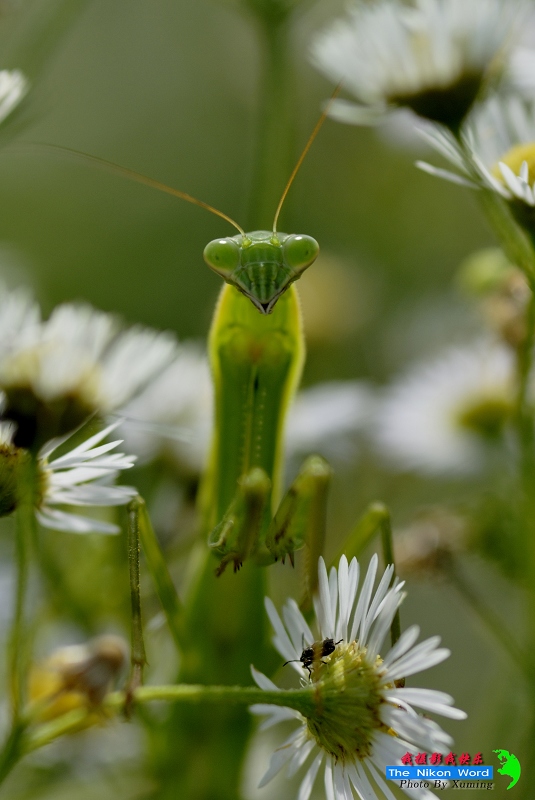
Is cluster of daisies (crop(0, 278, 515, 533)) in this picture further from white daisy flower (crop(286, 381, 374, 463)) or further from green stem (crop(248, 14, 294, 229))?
green stem (crop(248, 14, 294, 229))

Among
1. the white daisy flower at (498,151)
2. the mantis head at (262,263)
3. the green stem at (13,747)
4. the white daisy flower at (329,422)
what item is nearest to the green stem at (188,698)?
the green stem at (13,747)

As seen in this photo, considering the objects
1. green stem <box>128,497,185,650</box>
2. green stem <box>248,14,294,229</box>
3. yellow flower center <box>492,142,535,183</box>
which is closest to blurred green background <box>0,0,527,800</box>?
green stem <box>248,14,294,229</box>

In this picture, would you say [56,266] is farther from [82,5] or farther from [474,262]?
[474,262]

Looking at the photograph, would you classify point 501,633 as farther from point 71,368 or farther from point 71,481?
point 71,368

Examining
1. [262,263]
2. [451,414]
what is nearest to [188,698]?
[262,263]

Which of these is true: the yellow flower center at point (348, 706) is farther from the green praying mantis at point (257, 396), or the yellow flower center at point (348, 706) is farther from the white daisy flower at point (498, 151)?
the white daisy flower at point (498, 151)

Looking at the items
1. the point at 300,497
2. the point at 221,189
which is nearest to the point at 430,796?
the point at 300,497
